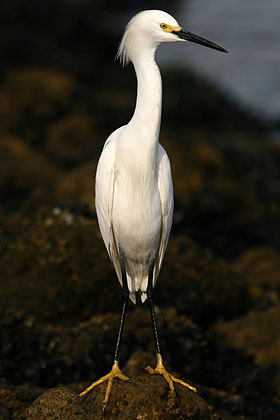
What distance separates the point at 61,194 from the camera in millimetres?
8344

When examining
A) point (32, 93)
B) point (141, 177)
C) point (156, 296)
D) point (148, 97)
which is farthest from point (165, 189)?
point (32, 93)

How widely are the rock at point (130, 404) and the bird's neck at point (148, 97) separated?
62.2 inches

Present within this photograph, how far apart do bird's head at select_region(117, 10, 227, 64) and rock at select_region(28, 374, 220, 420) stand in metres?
2.14

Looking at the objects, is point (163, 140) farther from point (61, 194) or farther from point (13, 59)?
point (13, 59)

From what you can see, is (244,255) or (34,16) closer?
(244,255)

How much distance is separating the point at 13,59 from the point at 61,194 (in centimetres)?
1146

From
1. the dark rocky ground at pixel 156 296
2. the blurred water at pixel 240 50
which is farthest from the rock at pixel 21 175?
the blurred water at pixel 240 50

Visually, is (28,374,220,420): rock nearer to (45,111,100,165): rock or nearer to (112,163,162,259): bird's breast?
(112,163,162,259): bird's breast

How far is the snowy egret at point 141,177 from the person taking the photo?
4172 millimetres

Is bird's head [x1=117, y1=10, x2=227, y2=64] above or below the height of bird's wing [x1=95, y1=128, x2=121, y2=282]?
above

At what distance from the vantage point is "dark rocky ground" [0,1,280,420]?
487cm

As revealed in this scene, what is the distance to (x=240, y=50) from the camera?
23.7 metres

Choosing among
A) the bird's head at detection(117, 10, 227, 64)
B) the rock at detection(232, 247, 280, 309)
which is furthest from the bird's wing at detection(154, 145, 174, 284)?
the rock at detection(232, 247, 280, 309)

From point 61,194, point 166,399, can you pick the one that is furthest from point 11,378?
point 61,194
